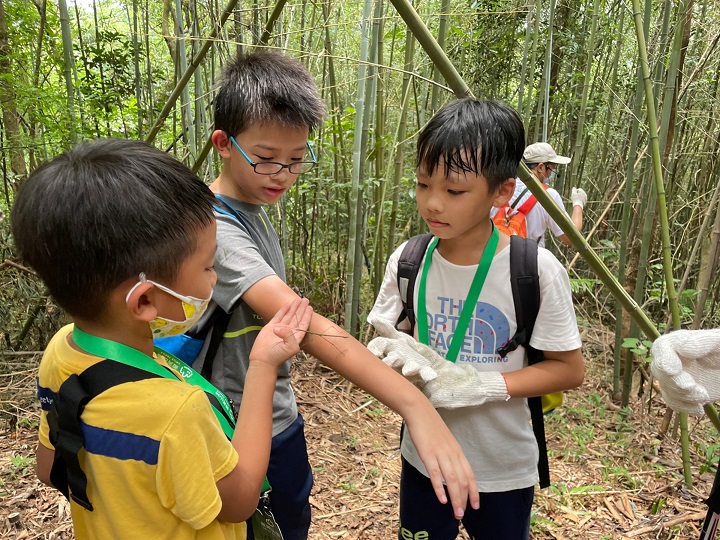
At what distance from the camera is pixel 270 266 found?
114 centimetres

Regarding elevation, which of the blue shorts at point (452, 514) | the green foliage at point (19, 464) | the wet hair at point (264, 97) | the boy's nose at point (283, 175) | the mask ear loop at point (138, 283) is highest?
the wet hair at point (264, 97)

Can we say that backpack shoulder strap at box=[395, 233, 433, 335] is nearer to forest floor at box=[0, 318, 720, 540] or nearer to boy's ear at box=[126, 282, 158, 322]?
boy's ear at box=[126, 282, 158, 322]

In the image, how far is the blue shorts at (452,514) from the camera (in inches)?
49.2

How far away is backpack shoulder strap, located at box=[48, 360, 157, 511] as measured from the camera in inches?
27.9

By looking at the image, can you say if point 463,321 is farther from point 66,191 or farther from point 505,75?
point 505,75

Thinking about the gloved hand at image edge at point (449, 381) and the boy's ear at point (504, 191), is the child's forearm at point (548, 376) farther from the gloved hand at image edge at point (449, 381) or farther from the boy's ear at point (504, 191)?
the boy's ear at point (504, 191)

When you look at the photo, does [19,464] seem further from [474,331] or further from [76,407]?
[474,331]

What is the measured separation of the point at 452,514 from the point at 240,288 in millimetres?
826

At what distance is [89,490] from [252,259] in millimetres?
470

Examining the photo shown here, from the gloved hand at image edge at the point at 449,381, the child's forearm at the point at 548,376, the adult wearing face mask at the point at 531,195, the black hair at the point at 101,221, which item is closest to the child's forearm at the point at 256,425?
the black hair at the point at 101,221

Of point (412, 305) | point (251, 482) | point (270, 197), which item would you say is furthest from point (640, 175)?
point (251, 482)

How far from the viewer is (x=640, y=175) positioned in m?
4.43

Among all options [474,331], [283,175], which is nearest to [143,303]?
[283,175]

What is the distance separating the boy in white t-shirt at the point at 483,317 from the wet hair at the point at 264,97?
30cm
